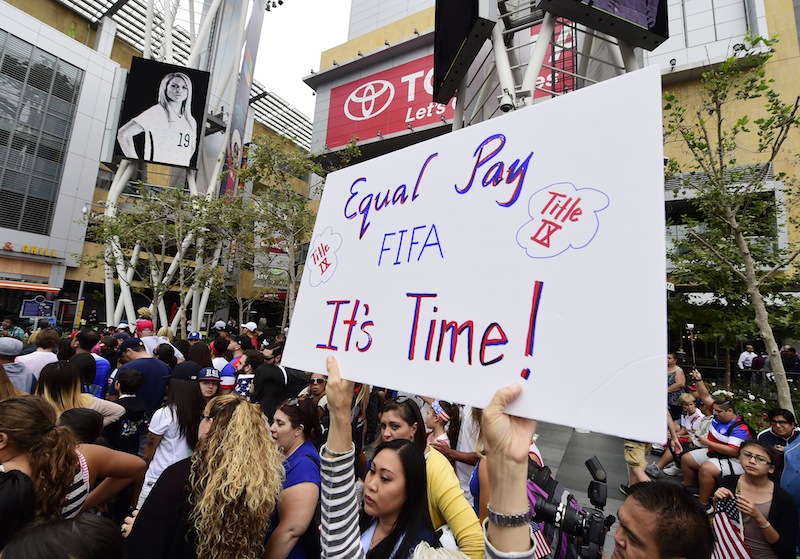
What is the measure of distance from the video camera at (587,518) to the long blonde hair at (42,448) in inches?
87.6

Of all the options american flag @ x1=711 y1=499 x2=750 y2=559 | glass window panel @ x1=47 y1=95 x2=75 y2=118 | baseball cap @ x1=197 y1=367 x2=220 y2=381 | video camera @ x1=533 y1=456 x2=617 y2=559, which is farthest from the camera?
glass window panel @ x1=47 y1=95 x2=75 y2=118

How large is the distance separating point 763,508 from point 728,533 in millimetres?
394

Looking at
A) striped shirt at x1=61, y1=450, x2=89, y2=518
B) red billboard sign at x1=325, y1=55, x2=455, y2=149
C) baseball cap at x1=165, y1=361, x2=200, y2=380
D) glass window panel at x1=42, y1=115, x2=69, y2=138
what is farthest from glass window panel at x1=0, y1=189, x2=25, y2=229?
striped shirt at x1=61, y1=450, x2=89, y2=518

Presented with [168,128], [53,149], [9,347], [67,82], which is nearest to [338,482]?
[9,347]

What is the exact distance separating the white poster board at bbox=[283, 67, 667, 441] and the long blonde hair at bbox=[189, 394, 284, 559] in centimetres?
51

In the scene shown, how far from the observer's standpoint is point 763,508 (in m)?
2.91

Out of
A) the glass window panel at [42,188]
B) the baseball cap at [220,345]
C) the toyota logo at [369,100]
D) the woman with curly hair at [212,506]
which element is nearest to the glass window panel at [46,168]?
the glass window panel at [42,188]

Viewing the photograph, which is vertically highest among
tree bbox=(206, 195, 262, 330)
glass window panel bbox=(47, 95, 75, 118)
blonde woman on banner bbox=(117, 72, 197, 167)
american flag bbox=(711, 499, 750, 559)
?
glass window panel bbox=(47, 95, 75, 118)

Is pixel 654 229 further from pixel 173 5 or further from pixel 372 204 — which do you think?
pixel 173 5

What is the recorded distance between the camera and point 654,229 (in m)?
1.06

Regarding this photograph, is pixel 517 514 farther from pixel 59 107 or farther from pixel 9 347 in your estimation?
pixel 59 107

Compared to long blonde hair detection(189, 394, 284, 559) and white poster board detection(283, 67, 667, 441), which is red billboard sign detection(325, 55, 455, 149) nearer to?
white poster board detection(283, 67, 667, 441)

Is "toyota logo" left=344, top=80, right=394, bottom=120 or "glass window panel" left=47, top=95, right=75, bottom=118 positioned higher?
"toyota logo" left=344, top=80, right=394, bottom=120

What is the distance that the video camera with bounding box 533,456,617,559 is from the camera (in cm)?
160
